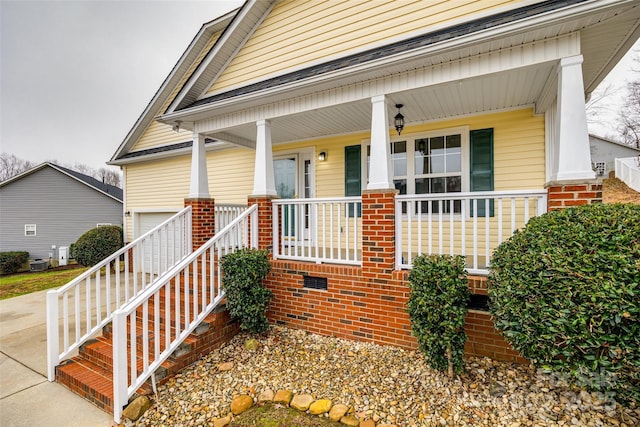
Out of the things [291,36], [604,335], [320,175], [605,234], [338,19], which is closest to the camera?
[604,335]

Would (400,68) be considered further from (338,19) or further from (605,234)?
(605,234)

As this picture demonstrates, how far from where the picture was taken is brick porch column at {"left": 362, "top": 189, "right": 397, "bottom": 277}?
148 inches

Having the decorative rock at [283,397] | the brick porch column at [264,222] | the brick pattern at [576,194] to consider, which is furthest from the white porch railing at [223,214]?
the brick pattern at [576,194]

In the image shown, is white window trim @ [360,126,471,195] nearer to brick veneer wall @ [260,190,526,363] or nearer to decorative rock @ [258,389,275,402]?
brick veneer wall @ [260,190,526,363]

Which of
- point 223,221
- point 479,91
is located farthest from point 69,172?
point 479,91

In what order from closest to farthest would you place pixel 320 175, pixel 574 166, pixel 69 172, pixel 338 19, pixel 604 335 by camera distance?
pixel 604 335, pixel 574 166, pixel 338 19, pixel 320 175, pixel 69 172

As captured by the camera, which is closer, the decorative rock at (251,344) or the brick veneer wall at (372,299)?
the brick veneer wall at (372,299)

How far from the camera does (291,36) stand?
484cm

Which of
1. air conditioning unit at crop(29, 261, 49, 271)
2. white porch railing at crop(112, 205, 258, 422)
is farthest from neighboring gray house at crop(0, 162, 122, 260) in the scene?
white porch railing at crop(112, 205, 258, 422)

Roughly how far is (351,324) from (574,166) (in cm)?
314

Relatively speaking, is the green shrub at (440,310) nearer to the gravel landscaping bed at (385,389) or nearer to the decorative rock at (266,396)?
the gravel landscaping bed at (385,389)

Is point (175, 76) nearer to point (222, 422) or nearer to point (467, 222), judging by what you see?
point (467, 222)

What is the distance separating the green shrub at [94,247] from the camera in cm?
1010

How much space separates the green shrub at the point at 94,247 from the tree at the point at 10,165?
33880 millimetres
